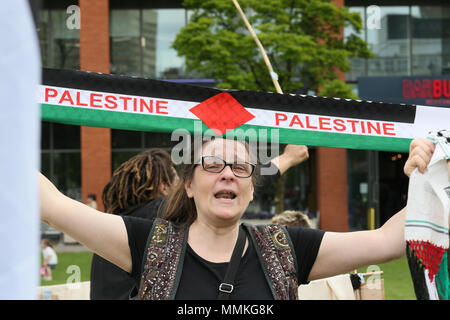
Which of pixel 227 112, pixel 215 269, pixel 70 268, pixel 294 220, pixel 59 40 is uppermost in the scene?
pixel 59 40

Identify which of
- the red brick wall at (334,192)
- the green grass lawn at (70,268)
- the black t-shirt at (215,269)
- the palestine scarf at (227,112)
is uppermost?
the palestine scarf at (227,112)

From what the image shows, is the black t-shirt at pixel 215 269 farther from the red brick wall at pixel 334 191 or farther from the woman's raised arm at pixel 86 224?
the red brick wall at pixel 334 191

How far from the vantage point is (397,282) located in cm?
Answer: 1002

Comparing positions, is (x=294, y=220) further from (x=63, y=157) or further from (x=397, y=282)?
(x=63, y=157)

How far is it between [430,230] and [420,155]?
0.80 ft

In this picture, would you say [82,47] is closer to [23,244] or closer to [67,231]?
[67,231]

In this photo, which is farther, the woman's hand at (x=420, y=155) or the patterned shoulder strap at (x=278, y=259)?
the patterned shoulder strap at (x=278, y=259)

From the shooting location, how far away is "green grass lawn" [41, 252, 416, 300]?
8766mm

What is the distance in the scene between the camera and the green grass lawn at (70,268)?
10985 millimetres

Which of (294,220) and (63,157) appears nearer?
(294,220)

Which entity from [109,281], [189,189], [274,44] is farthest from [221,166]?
[274,44]

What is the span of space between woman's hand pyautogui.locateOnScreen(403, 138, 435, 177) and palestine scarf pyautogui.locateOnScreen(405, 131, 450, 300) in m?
0.02

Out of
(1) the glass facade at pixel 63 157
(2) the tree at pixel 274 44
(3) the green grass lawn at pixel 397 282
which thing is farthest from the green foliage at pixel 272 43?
(1) the glass facade at pixel 63 157
